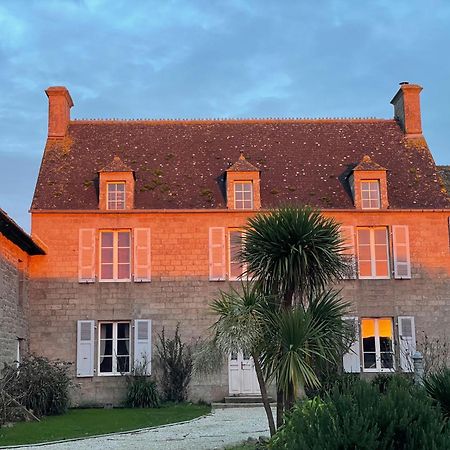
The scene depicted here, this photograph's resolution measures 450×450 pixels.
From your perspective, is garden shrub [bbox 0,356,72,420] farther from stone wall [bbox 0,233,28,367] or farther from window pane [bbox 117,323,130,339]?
window pane [bbox 117,323,130,339]

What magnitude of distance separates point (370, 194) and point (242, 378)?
6524 millimetres

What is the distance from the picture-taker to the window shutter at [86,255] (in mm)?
21781

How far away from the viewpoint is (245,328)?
432 inches

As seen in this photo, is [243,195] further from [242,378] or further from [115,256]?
[242,378]

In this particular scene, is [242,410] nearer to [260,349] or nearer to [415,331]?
[415,331]

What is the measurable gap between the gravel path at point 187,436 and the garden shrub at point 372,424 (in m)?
6.13

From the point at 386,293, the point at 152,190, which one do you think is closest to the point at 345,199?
the point at 386,293

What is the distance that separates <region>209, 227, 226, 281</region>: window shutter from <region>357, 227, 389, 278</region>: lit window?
4.01m

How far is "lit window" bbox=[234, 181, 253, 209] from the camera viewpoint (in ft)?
73.3

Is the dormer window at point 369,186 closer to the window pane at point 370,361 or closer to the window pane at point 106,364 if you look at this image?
the window pane at point 370,361

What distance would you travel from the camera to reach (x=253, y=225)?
1203 cm

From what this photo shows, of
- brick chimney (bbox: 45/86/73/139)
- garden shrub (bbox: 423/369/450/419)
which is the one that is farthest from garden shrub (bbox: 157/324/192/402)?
garden shrub (bbox: 423/369/450/419)

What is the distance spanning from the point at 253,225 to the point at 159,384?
34.9ft

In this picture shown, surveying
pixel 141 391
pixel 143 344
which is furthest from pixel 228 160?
pixel 141 391
